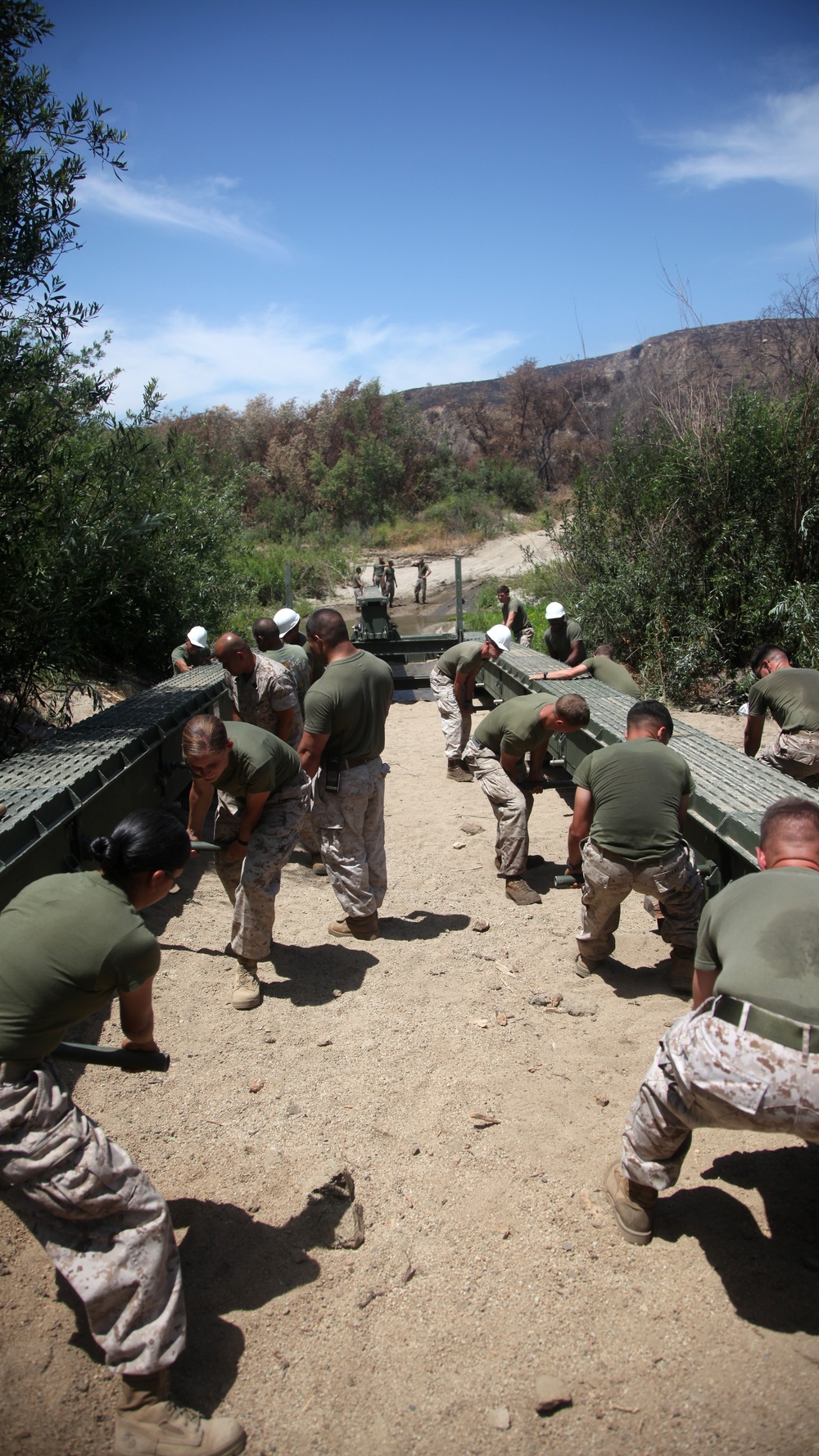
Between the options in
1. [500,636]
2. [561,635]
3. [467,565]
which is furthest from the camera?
[467,565]

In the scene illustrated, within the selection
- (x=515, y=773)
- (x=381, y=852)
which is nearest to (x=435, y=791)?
(x=515, y=773)

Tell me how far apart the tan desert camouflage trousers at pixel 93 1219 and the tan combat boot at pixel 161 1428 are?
0.24 ft

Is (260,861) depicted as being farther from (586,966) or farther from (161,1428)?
(161,1428)

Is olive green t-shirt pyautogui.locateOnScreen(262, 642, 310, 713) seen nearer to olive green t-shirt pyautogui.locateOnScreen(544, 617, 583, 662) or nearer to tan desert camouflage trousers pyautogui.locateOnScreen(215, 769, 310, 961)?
tan desert camouflage trousers pyautogui.locateOnScreen(215, 769, 310, 961)

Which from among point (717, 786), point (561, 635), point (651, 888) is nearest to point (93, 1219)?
point (651, 888)

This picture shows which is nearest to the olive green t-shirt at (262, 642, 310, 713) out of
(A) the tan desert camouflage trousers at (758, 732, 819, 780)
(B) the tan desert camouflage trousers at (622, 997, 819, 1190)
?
(A) the tan desert camouflage trousers at (758, 732, 819, 780)

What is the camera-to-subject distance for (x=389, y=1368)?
252 cm

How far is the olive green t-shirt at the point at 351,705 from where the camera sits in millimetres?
4930

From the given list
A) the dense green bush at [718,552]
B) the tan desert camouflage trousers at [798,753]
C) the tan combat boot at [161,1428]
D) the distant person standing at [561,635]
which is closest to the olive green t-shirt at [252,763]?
the tan combat boot at [161,1428]

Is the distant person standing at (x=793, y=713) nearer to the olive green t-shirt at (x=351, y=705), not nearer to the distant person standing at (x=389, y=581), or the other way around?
the olive green t-shirt at (x=351, y=705)

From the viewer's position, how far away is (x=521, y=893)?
19.2 feet

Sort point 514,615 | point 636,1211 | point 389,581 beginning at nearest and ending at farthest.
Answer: point 636,1211, point 514,615, point 389,581

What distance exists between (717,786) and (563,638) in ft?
18.0

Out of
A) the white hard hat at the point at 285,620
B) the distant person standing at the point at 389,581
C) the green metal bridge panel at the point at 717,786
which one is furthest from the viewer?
the distant person standing at the point at 389,581
